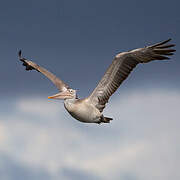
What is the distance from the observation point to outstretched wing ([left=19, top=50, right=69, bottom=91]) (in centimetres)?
2265

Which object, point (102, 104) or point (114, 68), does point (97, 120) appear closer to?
point (102, 104)

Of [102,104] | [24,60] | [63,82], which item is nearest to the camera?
[102,104]

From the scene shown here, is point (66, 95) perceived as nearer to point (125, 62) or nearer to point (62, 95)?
point (62, 95)

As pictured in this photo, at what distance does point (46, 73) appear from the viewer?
24.0 m

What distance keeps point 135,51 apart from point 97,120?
2970mm

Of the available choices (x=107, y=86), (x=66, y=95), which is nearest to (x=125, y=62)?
(x=107, y=86)

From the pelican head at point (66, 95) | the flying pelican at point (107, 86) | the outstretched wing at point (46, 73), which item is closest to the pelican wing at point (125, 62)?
the flying pelican at point (107, 86)

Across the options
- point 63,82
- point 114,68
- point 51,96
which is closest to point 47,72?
point 63,82

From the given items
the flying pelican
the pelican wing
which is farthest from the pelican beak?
the pelican wing

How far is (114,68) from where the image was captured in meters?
19.7

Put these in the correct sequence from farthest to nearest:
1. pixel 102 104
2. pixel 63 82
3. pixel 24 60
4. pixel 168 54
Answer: pixel 24 60
pixel 63 82
pixel 102 104
pixel 168 54

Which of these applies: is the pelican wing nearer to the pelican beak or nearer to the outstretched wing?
the pelican beak

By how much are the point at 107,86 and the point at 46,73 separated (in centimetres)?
452

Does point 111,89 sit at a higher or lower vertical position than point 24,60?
lower
